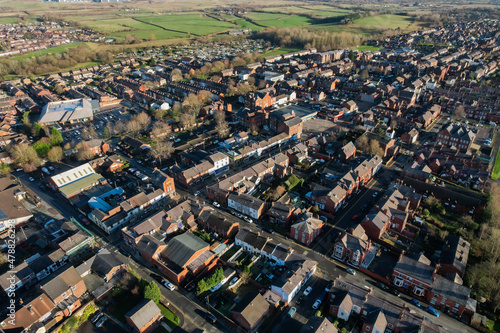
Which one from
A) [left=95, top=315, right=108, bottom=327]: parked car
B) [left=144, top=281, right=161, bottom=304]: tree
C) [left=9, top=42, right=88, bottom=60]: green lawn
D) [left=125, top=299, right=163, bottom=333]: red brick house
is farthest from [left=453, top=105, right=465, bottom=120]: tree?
[left=9, top=42, right=88, bottom=60]: green lawn

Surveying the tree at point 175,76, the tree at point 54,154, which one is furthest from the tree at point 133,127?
the tree at point 175,76

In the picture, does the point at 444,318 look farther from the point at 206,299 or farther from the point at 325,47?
the point at 325,47

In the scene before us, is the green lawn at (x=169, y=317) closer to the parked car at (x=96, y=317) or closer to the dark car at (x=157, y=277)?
the dark car at (x=157, y=277)

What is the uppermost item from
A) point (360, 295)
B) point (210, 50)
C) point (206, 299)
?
point (210, 50)

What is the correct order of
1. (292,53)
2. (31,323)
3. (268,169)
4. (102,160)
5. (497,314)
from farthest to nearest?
(292,53)
(102,160)
(268,169)
(497,314)
(31,323)

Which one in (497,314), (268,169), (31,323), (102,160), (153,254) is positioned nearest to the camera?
(31,323)

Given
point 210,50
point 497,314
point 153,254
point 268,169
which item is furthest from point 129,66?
point 497,314
